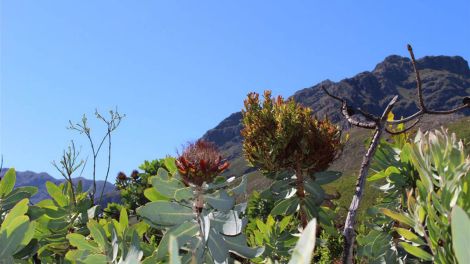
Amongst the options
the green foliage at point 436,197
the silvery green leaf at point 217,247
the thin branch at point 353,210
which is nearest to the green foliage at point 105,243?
the silvery green leaf at point 217,247

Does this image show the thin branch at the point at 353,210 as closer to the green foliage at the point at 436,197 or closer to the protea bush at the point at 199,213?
the green foliage at the point at 436,197

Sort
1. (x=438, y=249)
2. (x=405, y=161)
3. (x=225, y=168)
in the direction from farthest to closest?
(x=405, y=161) < (x=225, y=168) < (x=438, y=249)

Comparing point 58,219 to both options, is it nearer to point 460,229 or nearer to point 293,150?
point 293,150

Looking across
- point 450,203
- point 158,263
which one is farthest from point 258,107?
point 450,203

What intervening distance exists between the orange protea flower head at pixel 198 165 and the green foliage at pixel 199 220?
5cm

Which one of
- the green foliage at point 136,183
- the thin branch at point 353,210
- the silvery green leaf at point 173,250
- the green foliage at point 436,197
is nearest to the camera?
the silvery green leaf at point 173,250

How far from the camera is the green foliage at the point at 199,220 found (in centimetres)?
196

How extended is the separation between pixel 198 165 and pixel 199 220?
0.93ft

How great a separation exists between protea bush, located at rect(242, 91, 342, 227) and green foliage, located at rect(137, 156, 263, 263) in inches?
49.1

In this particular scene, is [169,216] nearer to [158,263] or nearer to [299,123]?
[158,263]

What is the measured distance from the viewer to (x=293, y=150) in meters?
3.47

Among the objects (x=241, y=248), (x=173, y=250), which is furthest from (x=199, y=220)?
(x=173, y=250)

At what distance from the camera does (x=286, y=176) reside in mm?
3604

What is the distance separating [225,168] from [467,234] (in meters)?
1.80
